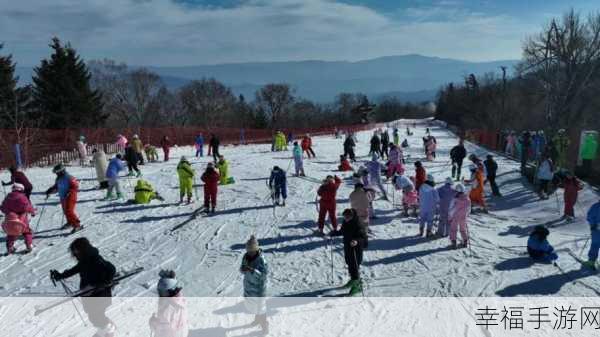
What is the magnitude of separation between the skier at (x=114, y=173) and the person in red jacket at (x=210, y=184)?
296 cm

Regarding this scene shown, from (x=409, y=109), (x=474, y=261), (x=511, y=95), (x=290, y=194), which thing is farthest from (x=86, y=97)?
(x=409, y=109)

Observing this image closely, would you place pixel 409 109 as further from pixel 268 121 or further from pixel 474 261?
pixel 474 261

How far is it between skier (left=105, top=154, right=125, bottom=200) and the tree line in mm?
12351

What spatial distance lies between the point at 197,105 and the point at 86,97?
34.5 m

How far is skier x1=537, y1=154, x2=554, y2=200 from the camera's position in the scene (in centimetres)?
1469

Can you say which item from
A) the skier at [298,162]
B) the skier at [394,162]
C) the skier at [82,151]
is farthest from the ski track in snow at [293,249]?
the skier at [82,151]

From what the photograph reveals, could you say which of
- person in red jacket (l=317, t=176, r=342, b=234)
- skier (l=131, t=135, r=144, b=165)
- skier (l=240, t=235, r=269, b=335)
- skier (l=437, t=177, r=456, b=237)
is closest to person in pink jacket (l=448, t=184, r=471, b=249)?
skier (l=437, t=177, r=456, b=237)

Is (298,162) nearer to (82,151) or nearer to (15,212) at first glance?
→ (82,151)

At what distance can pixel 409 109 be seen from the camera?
135 meters

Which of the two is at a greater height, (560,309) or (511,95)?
(511,95)

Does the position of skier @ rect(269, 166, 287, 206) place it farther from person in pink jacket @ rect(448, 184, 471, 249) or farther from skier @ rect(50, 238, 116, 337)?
skier @ rect(50, 238, 116, 337)

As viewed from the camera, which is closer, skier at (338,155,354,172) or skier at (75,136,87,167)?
skier at (338,155,354,172)

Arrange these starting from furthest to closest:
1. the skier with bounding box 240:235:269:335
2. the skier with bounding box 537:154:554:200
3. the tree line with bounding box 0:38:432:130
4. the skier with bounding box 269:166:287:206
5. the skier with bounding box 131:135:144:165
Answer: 1. the tree line with bounding box 0:38:432:130
2. the skier with bounding box 131:135:144:165
3. the skier with bounding box 537:154:554:200
4. the skier with bounding box 269:166:287:206
5. the skier with bounding box 240:235:269:335

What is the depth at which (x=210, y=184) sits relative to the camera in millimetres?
12875
